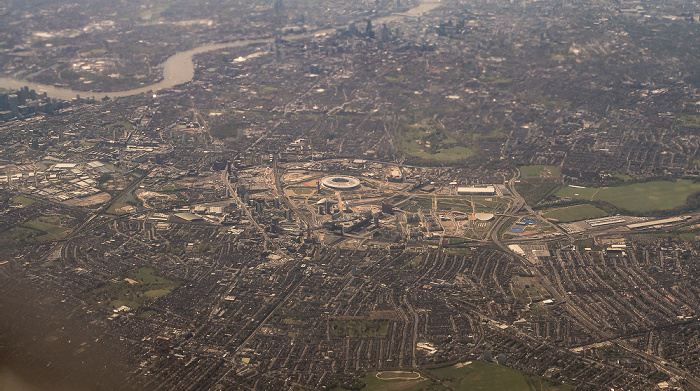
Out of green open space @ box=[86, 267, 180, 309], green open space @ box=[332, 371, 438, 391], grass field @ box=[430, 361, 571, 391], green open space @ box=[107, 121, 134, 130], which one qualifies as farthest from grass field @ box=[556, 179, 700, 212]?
green open space @ box=[107, 121, 134, 130]

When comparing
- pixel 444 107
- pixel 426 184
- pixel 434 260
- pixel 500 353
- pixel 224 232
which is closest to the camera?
pixel 500 353

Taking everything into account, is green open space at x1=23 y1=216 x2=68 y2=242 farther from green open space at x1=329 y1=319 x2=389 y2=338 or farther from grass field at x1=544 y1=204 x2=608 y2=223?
grass field at x1=544 y1=204 x2=608 y2=223

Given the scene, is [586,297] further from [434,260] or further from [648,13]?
[648,13]

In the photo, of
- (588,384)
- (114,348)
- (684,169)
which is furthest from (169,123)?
(588,384)

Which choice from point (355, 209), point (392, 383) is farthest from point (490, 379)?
point (355, 209)

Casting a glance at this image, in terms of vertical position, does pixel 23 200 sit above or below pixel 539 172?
above

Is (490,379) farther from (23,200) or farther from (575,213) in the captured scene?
(23,200)

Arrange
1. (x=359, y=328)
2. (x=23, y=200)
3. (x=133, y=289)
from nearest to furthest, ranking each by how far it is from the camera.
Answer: (x=359, y=328)
(x=133, y=289)
(x=23, y=200)
